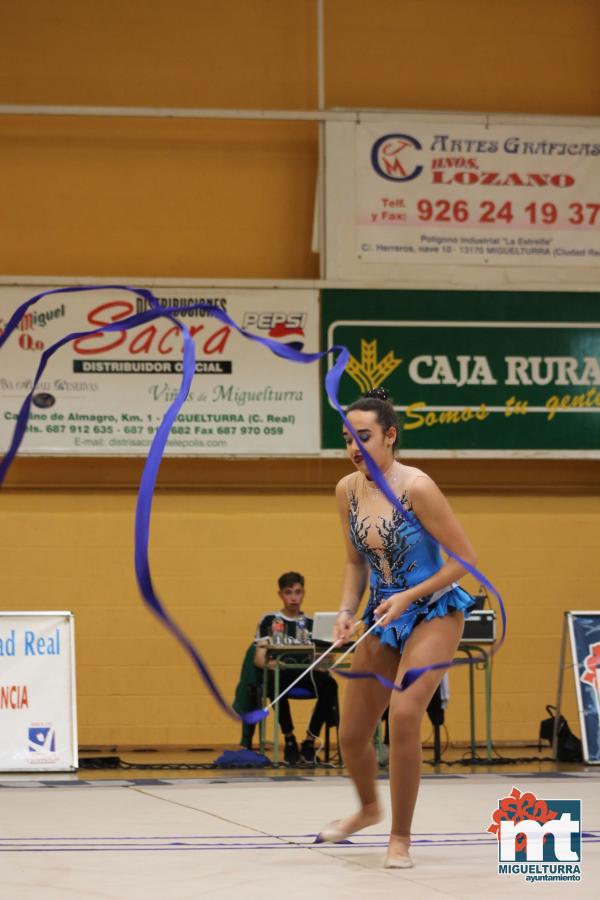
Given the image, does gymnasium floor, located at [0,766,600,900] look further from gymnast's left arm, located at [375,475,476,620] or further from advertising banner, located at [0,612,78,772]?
gymnast's left arm, located at [375,475,476,620]

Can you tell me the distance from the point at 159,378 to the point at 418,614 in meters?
6.64

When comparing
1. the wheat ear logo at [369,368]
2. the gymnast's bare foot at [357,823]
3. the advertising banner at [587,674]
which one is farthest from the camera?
the wheat ear logo at [369,368]

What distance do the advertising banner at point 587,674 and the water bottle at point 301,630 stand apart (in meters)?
1.86

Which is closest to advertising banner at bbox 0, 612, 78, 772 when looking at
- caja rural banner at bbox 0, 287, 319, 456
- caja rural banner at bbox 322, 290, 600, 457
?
caja rural banner at bbox 0, 287, 319, 456

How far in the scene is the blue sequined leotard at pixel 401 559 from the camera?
4.35 meters

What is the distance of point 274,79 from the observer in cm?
1147

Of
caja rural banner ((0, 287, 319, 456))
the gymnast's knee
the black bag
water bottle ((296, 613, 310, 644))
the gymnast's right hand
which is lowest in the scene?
A: the black bag

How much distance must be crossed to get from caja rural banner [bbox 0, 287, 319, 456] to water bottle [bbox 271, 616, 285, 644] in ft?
5.65

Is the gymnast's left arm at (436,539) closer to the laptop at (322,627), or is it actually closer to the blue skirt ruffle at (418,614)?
the blue skirt ruffle at (418,614)

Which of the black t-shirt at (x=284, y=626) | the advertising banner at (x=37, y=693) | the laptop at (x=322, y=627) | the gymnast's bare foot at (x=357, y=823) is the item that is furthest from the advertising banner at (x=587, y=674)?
the gymnast's bare foot at (x=357, y=823)

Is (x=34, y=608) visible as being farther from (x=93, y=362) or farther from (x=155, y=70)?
(x=155, y=70)

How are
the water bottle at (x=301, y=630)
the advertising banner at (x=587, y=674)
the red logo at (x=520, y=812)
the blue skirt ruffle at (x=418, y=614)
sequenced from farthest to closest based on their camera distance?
the water bottle at (x=301, y=630)
the advertising banner at (x=587, y=674)
the red logo at (x=520, y=812)
the blue skirt ruffle at (x=418, y=614)

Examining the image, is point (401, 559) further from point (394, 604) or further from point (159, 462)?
point (159, 462)

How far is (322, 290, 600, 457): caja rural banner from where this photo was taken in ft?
35.7
